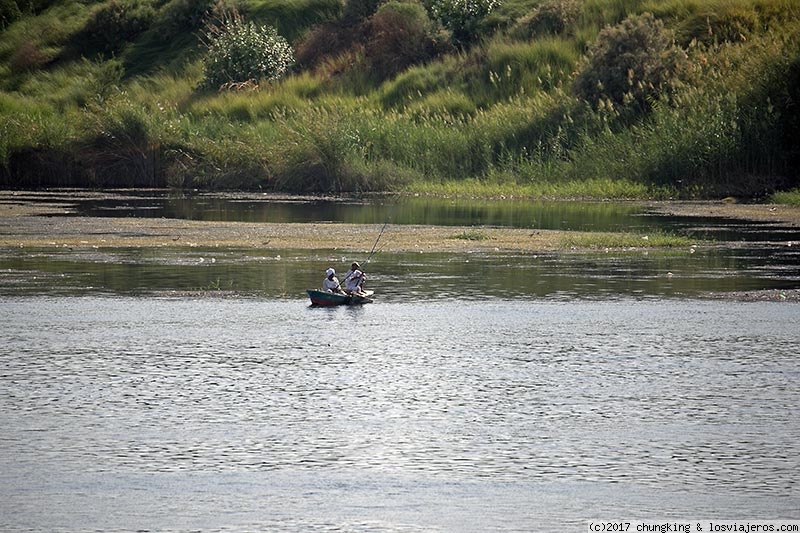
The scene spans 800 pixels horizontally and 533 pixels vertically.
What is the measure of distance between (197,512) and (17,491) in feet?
5.51

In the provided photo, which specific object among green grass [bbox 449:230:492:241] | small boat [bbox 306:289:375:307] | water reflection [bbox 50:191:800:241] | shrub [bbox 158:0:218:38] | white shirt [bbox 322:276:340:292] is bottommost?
small boat [bbox 306:289:375:307]

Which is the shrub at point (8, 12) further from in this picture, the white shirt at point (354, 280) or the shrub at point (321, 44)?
the white shirt at point (354, 280)

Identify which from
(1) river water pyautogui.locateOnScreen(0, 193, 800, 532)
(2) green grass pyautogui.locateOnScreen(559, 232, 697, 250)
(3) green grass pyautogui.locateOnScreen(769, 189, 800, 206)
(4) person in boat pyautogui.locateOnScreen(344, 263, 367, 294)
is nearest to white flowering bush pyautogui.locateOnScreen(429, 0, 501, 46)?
(3) green grass pyautogui.locateOnScreen(769, 189, 800, 206)

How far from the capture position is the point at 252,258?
27734 mm

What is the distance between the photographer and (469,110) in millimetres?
48250

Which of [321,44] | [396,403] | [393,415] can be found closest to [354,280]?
[396,403]

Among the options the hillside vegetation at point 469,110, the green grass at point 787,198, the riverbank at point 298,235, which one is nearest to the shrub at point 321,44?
the hillside vegetation at point 469,110

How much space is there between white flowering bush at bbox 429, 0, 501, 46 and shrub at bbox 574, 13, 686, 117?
38.6ft

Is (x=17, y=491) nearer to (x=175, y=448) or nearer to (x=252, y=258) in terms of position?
(x=175, y=448)

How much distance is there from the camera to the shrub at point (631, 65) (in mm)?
44312

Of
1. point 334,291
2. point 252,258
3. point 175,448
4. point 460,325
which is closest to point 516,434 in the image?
point 175,448

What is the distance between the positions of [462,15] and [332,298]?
118 ft

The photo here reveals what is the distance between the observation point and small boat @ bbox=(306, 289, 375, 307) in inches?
860

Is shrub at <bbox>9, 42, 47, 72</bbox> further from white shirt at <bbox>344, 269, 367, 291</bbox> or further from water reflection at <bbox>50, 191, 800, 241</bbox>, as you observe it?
white shirt at <bbox>344, 269, 367, 291</bbox>
